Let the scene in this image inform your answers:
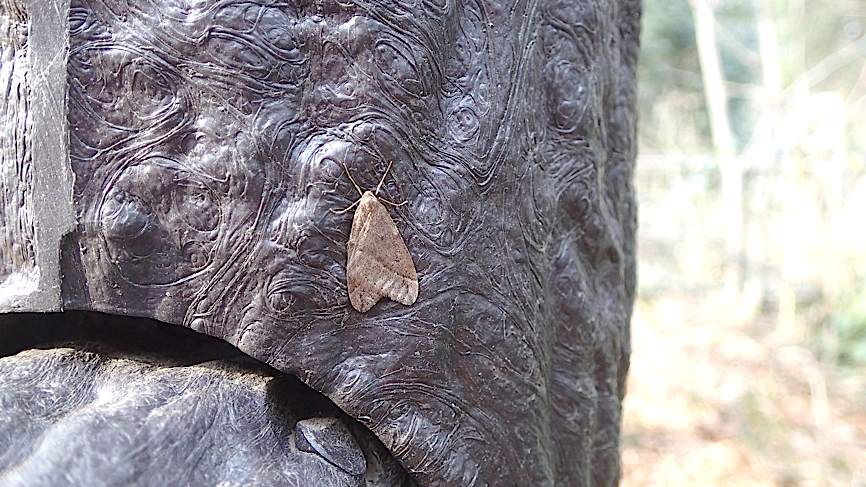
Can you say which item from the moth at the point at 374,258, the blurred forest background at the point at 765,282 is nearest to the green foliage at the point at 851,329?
the blurred forest background at the point at 765,282

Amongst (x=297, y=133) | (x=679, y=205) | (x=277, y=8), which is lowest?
(x=679, y=205)

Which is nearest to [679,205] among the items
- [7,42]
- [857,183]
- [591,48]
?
[857,183]

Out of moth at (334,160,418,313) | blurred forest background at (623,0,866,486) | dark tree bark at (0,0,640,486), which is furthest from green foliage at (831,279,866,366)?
moth at (334,160,418,313)

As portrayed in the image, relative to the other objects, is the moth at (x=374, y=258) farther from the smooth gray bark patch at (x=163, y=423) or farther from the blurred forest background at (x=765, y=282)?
the blurred forest background at (x=765, y=282)

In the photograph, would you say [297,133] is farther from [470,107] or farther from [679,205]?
[679,205]

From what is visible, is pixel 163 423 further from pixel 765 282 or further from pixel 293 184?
pixel 765 282

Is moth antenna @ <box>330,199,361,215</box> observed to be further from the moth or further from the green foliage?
the green foliage

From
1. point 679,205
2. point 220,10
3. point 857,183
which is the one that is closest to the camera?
point 220,10
